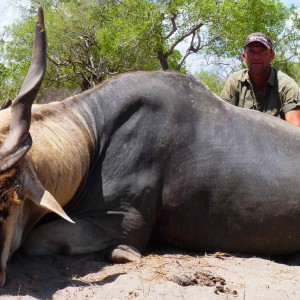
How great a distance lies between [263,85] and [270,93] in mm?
124

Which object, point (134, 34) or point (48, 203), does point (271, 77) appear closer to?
point (48, 203)

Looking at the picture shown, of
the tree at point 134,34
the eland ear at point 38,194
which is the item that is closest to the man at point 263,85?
the eland ear at point 38,194

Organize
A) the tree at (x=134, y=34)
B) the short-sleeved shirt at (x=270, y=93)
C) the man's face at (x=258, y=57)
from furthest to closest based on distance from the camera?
the tree at (x=134, y=34), the man's face at (x=258, y=57), the short-sleeved shirt at (x=270, y=93)

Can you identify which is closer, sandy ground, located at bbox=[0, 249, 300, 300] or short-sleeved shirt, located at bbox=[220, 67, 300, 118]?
sandy ground, located at bbox=[0, 249, 300, 300]

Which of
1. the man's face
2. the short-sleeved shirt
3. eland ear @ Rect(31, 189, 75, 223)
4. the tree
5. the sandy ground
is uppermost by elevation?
the tree

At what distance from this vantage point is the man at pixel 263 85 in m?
6.15

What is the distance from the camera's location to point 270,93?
6383 mm

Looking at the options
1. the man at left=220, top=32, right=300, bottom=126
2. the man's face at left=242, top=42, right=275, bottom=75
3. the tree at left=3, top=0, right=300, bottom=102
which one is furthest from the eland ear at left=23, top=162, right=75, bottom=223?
the tree at left=3, top=0, right=300, bottom=102

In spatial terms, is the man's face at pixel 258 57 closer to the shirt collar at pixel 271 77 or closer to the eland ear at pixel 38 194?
the shirt collar at pixel 271 77

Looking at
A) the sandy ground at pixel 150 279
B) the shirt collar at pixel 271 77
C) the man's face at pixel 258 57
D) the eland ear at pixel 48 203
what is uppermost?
the man's face at pixel 258 57

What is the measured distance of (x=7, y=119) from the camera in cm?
375

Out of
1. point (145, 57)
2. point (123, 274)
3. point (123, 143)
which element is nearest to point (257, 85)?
point (123, 143)

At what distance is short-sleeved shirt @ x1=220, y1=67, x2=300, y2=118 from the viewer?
6.14 m

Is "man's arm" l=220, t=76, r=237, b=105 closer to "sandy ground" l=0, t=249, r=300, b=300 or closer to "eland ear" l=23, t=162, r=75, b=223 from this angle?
"sandy ground" l=0, t=249, r=300, b=300
